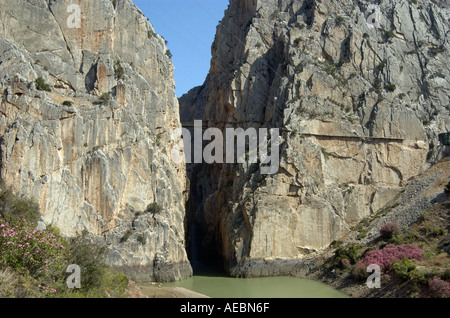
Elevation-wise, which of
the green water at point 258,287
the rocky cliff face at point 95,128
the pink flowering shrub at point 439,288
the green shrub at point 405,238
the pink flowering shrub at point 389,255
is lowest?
the green water at point 258,287

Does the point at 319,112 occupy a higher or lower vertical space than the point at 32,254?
higher

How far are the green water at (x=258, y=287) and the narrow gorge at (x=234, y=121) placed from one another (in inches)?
84.8

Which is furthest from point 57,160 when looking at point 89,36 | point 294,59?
point 294,59

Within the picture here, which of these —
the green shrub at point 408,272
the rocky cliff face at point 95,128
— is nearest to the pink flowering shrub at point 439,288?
the green shrub at point 408,272

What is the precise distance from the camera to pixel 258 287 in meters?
47.6

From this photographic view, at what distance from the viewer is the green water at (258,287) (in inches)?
1703

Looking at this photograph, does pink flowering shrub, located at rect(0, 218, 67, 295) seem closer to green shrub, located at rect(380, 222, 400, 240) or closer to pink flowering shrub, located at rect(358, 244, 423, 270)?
pink flowering shrub, located at rect(358, 244, 423, 270)

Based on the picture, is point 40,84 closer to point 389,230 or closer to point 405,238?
point 389,230

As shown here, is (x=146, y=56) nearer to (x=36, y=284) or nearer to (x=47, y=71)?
(x=47, y=71)

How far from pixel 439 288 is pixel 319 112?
3140 cm

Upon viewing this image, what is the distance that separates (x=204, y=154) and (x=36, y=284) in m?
57.7

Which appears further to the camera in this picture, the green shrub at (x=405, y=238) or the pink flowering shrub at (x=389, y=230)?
the pink flowering shrub at (x=389, y=230)

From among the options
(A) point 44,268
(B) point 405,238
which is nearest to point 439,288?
(B) point 405,238

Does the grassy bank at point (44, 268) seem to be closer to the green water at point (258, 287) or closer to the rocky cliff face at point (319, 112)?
the green water at point (258, 287)
